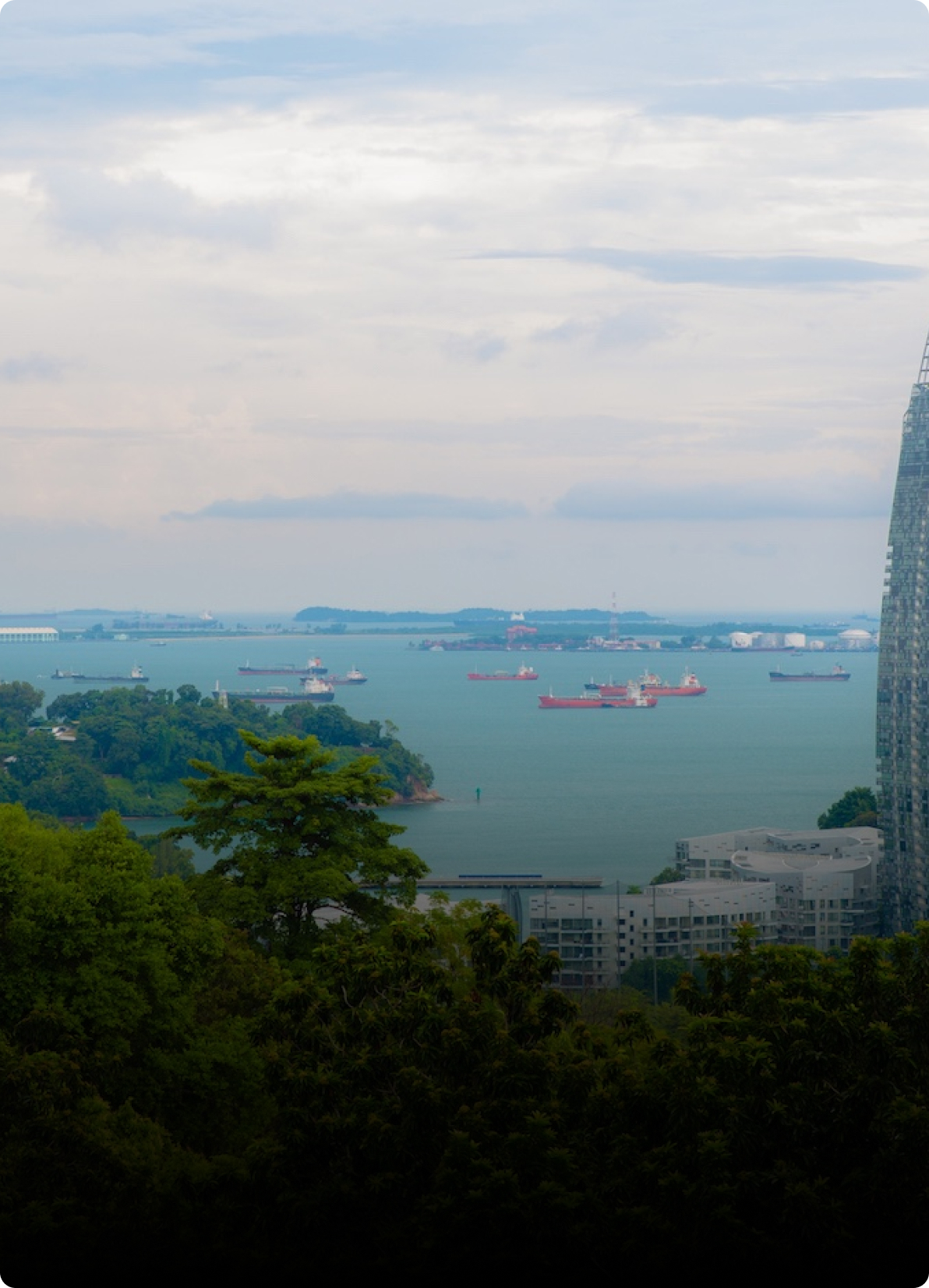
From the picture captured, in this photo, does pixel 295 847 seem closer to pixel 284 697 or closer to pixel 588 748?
pixel 588 748

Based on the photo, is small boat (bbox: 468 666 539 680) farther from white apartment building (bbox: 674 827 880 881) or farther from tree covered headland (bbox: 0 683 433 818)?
white apartment building (bbox: 674 827 880 881)

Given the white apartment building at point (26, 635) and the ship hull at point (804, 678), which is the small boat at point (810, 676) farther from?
the white apartment building at point (26, 635)

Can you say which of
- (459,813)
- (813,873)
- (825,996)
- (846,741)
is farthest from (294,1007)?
(846,741)

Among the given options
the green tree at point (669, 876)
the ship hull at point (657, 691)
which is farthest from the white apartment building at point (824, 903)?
the ship hull at point (657, 691)

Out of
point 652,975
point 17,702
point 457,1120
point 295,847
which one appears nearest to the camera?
point 457,1120

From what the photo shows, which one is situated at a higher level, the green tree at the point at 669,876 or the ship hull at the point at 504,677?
the ship hull at the point at 504,677

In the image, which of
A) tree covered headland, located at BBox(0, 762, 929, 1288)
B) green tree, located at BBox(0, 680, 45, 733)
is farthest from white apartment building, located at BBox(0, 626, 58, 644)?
tree covered headland, located at BBox(0, 762, 929, 1288)

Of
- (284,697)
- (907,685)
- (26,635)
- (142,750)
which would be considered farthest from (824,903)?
(26,635)
